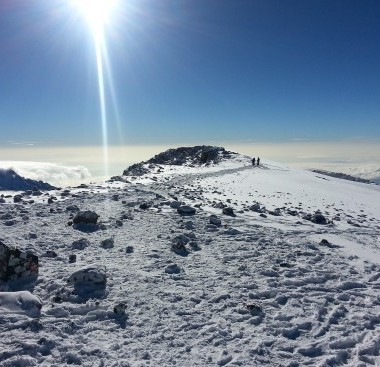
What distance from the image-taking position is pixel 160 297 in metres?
9.30

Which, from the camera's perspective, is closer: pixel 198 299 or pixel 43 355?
pixel 43 355

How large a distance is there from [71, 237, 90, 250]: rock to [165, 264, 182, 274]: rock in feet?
11.8

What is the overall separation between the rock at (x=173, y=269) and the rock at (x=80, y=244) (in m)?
3.58

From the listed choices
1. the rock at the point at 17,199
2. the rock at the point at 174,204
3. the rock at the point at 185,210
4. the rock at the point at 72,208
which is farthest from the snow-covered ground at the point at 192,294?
Answer: the rock at the point at 174,204

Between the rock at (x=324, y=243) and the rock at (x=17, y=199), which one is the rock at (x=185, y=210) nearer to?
the rock at (x=324, y=243)

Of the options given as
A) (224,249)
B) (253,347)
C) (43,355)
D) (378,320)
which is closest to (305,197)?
(224,249)

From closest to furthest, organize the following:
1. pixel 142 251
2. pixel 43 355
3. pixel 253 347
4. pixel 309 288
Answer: pixel 43 355 < pixel 253 347 < pixel 309 288 < pixel 142 251

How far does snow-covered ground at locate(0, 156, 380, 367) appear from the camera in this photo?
7066mm

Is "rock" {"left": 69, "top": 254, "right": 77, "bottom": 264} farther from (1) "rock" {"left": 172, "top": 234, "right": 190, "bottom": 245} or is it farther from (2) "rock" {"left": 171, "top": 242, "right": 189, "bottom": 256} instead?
(1) "rock" {"left": 172, "top": 234, "right": 190, "bottom": 245}

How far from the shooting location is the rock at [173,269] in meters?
11.0

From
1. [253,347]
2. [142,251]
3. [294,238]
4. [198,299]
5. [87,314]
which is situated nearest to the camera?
[253,347]

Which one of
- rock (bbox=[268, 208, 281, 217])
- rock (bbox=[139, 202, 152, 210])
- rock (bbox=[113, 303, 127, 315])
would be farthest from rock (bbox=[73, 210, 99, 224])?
rock (bbox=[268, 208, 281, 217])

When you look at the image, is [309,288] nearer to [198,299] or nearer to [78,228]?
[198,299]

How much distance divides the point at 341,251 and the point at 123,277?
815 centimetres
